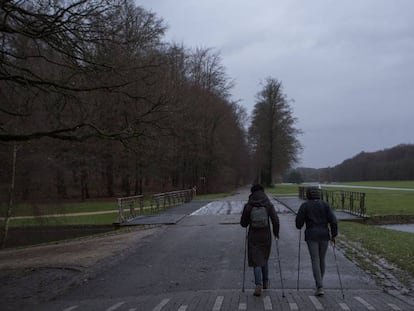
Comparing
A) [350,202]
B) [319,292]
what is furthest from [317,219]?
[350,202]

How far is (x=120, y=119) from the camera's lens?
94.1 ft

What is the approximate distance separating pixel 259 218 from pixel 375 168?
14066cm

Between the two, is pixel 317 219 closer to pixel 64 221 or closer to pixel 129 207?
pixel 129 207

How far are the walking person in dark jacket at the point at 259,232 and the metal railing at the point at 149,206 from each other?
18.3m

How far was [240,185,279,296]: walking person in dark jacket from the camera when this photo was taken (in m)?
8.88

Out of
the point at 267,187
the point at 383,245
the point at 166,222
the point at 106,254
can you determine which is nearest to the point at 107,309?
the point at 106,254

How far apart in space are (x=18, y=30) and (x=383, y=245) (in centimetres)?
1074

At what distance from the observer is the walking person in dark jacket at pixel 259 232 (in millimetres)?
8875

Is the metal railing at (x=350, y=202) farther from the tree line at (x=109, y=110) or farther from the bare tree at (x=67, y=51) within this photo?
the bare tree at (x=67, y=51)

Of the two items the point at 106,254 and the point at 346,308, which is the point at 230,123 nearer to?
the point at 106,254

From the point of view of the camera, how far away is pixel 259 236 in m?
8.97

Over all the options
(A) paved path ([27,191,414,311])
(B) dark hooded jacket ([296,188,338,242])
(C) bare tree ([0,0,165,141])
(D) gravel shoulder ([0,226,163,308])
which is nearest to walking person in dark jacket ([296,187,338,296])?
(B) dark hooded jacket ([296,188,338,242])

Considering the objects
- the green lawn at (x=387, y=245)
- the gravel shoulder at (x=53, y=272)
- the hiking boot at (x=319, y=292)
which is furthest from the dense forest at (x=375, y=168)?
the hiking boot at (x=319, y=292)

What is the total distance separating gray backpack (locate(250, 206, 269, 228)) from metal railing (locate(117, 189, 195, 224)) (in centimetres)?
1834
